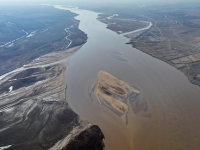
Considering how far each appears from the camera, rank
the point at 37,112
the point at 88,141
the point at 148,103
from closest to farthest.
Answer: the point at 88,141 < the point at 37,112 < the point at 148,103

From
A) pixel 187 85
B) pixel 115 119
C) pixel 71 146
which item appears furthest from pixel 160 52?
pixel 71 146

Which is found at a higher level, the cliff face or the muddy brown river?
the muddy brown river

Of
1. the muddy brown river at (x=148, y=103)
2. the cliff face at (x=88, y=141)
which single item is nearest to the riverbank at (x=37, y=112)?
the cliff face at (x=88, y=141)

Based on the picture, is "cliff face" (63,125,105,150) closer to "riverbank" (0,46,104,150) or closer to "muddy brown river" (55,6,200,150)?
"riverbank" (0,46,104,150)

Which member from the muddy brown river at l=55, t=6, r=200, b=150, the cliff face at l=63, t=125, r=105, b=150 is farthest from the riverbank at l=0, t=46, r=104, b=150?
the muddy brown river at l=55, t=6, r=200, b=150

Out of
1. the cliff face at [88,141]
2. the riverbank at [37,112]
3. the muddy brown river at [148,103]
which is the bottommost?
the riverbank at [37,112]

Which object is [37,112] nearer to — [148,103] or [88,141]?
[88,141]

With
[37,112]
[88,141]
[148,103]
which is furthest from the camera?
[148,103]

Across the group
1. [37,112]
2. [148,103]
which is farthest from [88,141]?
[148,103]

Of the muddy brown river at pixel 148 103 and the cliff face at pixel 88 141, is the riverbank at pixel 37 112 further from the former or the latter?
the muddy brown river at pixel 148 103

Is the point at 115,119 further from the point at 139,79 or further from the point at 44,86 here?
the point at 44,86
